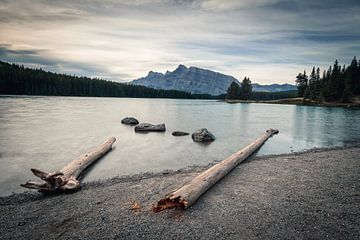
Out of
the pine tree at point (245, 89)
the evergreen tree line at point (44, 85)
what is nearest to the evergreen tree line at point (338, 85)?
the pine tree at point (245, 89)

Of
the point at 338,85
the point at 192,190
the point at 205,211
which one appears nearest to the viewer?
the point at 205,211

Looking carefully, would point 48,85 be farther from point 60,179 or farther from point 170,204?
point 170,204

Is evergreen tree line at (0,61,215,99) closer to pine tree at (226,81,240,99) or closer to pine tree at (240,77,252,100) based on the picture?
pine tree at (226,81,240,99)

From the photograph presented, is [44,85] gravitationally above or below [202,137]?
above

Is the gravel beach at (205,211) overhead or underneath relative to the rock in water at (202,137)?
underneath

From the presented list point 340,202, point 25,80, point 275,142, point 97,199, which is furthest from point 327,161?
point 25,80

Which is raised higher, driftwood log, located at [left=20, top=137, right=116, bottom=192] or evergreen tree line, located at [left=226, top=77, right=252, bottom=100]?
evergreen tree line, located at [left=226, top=77, right=252, bottom=100]

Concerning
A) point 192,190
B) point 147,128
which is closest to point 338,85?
point 147,128

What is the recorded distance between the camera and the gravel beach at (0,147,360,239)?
7.23 metres

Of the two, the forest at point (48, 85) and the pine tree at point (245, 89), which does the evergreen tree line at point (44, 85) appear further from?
the pine tree at point (245, 89)

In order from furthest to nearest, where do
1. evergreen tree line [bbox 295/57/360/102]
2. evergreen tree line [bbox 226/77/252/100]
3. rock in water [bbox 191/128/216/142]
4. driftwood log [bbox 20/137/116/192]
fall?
evergreen tree line [bbox 226/77/252/100], evergreen tree line [bbox 295/57/360/102], rock in water [bbox 191/128/216/142], driftwood log [bbox 20/137/116/192]

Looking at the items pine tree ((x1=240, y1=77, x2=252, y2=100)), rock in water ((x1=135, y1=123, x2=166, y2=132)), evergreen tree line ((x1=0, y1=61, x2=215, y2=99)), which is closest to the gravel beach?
rock in water ((x1=135, y1=123, x2=166, y2=132))

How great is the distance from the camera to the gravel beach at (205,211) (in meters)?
7.23

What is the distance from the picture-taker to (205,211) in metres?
8.55
